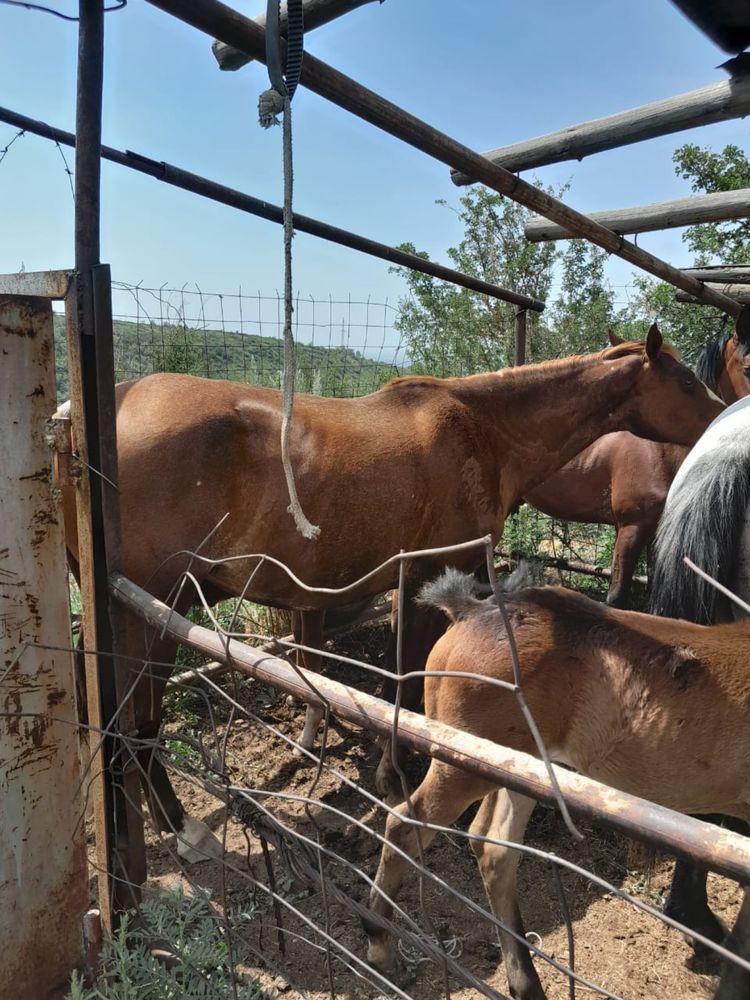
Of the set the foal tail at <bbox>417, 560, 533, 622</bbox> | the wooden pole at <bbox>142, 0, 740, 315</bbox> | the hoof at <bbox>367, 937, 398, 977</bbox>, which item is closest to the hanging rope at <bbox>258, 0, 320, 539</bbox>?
the wooden pole at <bbox>142, 0, 740, 315</bbox>

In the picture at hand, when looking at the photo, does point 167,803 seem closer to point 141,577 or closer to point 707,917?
point 141,577

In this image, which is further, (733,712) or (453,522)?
(453,522)

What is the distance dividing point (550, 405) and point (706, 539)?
1503 mm

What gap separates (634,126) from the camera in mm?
2793

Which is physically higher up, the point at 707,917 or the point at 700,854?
the point at 700,854

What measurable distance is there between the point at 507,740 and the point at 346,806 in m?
1.49

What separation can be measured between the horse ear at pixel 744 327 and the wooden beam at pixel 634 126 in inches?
124

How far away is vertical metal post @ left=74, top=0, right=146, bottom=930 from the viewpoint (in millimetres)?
1542

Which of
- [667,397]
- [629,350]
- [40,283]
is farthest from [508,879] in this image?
[629,350]

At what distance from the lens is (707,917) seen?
8.15 ft

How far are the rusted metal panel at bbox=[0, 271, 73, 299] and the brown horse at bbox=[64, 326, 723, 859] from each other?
0.88 meters

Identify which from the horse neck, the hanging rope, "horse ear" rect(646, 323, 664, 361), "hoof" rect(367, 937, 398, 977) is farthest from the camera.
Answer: the horse neck

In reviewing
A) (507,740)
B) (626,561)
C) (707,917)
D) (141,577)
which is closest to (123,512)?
(141,577)

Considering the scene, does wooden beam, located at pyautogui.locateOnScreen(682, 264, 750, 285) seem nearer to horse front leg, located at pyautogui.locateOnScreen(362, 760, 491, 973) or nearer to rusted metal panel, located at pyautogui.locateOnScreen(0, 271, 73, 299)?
horse front leg, located at pyautogui.locateOnScreen(362, 760, 491, 973)
